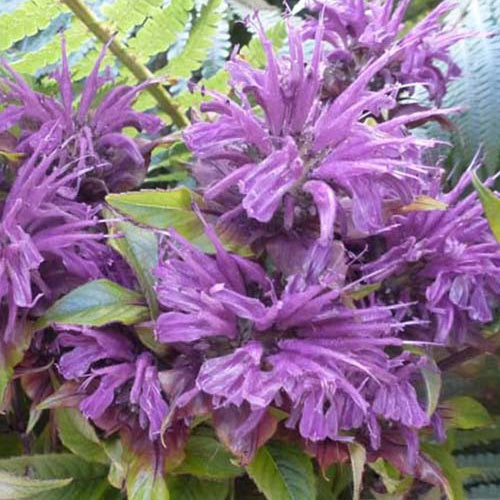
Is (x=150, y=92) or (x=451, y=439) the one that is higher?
(x=150, y=92)

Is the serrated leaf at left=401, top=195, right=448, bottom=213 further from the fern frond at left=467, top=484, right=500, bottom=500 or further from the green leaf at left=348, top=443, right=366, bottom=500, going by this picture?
the fern frond at left=467, top=484, right=500, bottom=500

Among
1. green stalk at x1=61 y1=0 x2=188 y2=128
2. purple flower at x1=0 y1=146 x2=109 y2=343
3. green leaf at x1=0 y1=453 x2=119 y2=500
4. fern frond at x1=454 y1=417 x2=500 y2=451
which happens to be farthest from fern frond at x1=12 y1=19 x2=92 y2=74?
fern frond at x1=454 y1=417 x2=500 y2=451

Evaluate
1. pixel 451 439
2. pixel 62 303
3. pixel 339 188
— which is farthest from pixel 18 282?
pixel 451 439

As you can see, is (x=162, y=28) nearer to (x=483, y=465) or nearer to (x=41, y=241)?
(x=41, y=241)

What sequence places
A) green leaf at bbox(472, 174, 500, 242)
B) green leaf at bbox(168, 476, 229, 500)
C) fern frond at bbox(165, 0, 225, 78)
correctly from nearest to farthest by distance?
green leaf at bbox(472, 174, 500, 242) → green leaf at bbox(168, 476, 229, 500) → fern frond at bbox(165, 0, 225, 78)

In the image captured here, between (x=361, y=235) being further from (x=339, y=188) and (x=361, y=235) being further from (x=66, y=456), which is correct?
(x=66, y=456)

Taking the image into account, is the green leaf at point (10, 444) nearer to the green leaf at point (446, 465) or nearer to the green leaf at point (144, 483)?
the green leaf at point (144, 483)
